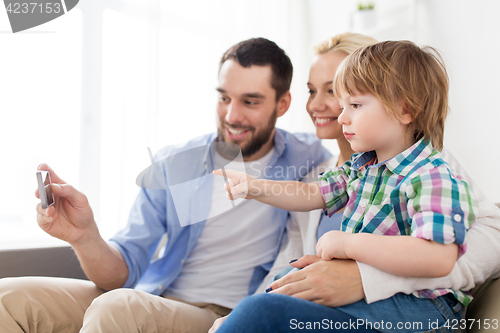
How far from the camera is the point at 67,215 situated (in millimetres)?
1115

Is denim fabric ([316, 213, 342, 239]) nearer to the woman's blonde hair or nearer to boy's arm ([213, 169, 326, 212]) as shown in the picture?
boy's arm ([213, 169, 326, 212])

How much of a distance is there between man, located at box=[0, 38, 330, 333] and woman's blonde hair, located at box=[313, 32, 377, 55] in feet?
0.79

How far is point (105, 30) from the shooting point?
220 centimetres

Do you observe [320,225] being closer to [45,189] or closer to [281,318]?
[281,318]

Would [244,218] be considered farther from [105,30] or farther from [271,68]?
[105,30]

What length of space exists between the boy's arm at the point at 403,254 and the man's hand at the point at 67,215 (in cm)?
74

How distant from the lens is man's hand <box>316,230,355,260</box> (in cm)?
80

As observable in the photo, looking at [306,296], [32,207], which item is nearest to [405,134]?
[306,296]

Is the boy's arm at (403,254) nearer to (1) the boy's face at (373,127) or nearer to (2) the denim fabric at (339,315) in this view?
(2) the denim fabric at (339,315)

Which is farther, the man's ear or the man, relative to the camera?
the man's ear

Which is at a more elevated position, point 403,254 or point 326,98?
point 326,98

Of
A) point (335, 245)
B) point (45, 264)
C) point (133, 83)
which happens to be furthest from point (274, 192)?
point (133, 83)

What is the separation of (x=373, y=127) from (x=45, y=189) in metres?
0.80

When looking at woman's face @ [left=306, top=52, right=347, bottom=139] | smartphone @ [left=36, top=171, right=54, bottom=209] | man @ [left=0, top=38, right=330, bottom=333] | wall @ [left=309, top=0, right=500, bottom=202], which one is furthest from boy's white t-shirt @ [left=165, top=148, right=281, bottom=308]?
wall @ [left=309, top=0, right=500, bottom=202]
